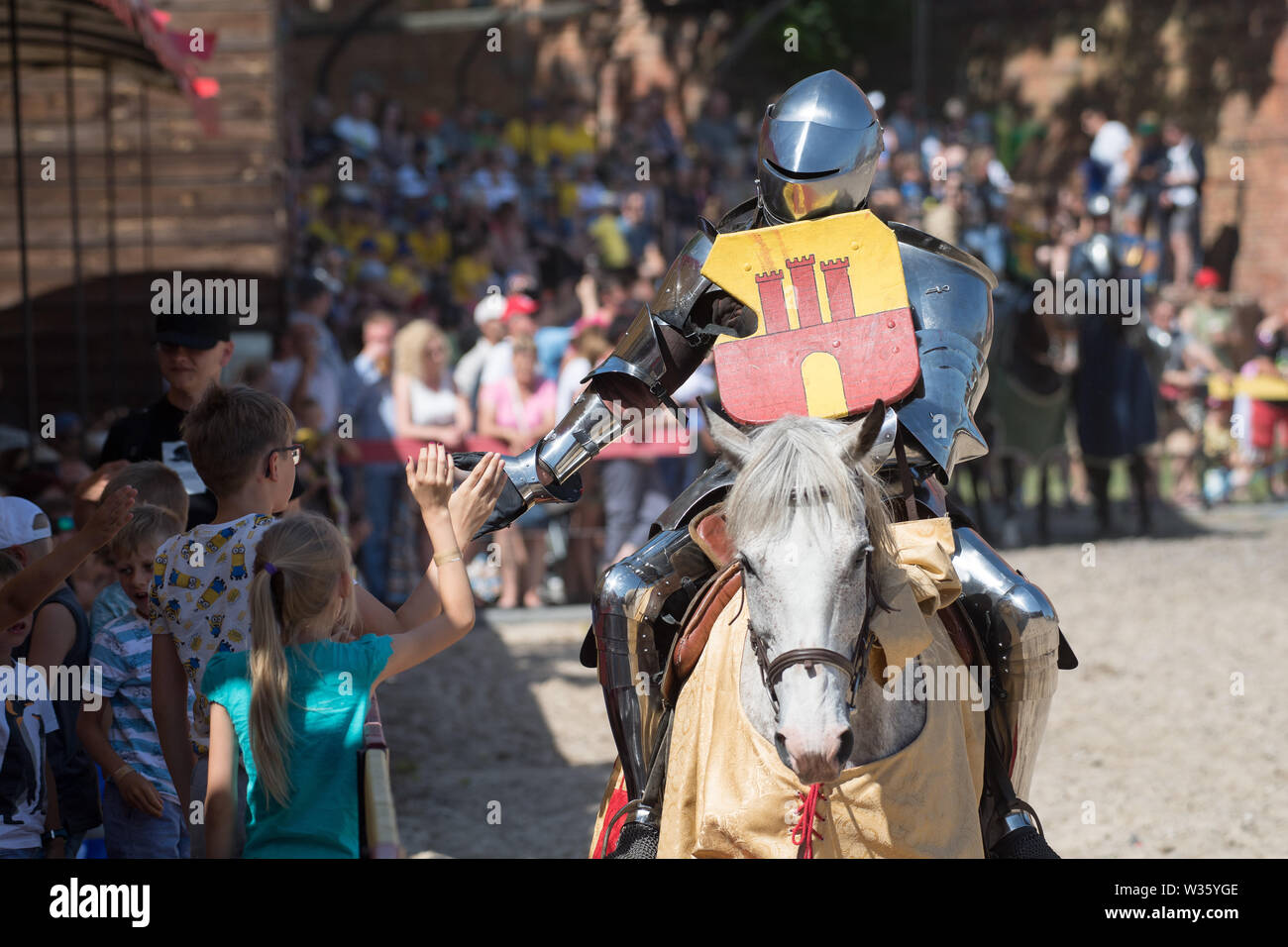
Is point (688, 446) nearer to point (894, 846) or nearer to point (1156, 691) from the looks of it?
point (1156, 691)

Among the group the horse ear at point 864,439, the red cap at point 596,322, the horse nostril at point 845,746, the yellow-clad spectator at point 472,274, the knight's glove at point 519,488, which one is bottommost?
the horse nostril at point 845,746

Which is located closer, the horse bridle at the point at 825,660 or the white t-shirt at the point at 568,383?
the horse bridle at the point at 825,660

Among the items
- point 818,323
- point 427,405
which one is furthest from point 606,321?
point 818,323

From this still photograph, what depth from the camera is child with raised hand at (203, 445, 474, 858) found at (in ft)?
9.66

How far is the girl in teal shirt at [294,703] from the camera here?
294 cm

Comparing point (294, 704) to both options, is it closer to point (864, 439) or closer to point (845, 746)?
point (845, 746)

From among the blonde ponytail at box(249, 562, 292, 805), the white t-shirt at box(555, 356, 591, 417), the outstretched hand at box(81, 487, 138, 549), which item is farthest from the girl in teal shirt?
the white t-shirt at box(555, 356, 591, 417)

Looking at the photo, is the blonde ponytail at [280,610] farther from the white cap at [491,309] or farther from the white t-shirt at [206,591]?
the white cap at [491,309]

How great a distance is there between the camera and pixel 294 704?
9.86ft

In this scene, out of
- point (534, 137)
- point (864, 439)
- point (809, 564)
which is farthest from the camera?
point (534, 137)

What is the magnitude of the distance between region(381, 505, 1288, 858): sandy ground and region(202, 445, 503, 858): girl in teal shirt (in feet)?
7.99

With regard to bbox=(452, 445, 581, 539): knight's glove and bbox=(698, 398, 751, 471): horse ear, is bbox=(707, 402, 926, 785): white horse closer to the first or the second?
bbox=(698, 398, 751, 471): horse ear

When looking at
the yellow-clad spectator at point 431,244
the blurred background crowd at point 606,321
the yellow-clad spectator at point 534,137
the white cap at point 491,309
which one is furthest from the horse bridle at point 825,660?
the yellow-clad spectator at point 534,137
